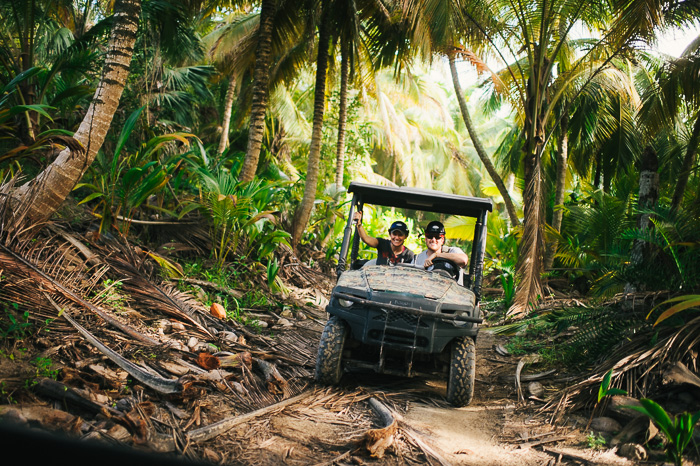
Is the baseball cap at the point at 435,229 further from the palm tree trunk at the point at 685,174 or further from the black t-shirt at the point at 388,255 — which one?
the palm tree trunk at the point at 685,174

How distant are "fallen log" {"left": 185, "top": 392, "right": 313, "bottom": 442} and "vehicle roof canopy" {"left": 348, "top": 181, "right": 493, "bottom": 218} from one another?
8.80 feet

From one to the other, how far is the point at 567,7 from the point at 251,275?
7.01 meters

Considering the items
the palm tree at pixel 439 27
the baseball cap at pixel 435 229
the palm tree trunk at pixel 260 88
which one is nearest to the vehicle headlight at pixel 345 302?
the baseball cap at pixel 435 229

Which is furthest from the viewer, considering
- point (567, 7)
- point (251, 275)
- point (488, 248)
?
point (488, 248)

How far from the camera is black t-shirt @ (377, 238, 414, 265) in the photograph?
620 centimetres

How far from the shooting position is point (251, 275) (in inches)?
324

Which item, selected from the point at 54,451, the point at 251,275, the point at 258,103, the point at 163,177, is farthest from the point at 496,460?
the point at 258,103

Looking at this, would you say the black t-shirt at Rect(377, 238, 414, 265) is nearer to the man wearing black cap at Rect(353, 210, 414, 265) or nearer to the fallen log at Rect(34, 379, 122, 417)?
the man wearing black cap at Rect(353, 210, 414, 265)

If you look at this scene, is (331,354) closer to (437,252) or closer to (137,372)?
(137,372)

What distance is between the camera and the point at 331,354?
4629mm

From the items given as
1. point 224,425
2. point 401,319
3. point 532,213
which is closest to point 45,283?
point 224,425

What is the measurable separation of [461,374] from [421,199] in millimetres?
2265

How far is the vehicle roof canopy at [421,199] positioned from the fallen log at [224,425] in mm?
2682

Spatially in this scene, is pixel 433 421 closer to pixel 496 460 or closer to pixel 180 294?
pixel 496 460
